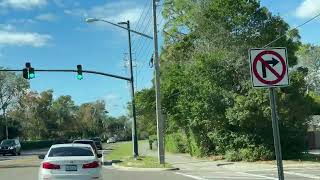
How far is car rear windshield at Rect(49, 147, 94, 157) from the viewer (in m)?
18.6

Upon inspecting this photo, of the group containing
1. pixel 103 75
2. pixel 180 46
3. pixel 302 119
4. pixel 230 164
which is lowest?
pixel 230 164

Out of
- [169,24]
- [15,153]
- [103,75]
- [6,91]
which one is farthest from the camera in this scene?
[6,91]

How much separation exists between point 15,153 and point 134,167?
3426 centimetres

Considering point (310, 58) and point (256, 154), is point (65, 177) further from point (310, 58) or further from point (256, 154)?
point (310, 58)

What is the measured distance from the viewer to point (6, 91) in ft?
391

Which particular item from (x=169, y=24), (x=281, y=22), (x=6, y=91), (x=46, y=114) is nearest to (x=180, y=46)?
(x=169, y=24)

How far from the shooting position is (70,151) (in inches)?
741

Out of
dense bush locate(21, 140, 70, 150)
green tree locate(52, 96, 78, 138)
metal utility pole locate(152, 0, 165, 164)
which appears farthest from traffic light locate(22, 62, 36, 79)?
green tree locate(52, 96, 78, 138)

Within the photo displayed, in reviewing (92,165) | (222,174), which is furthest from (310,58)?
(92,165)

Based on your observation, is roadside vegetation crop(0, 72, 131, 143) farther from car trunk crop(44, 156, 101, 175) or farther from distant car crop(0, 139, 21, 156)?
car trunk crop(44, 156, 101, 175)

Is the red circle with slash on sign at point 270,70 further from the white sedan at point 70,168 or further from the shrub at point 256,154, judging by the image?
the shrub at point 256,154

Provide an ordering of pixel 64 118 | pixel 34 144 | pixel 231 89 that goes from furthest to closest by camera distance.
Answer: pixel 64 118
pixel 34 144
pixel 231 89

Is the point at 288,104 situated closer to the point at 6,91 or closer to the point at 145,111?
the point at 145,111

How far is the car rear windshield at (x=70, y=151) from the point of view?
18.6m
